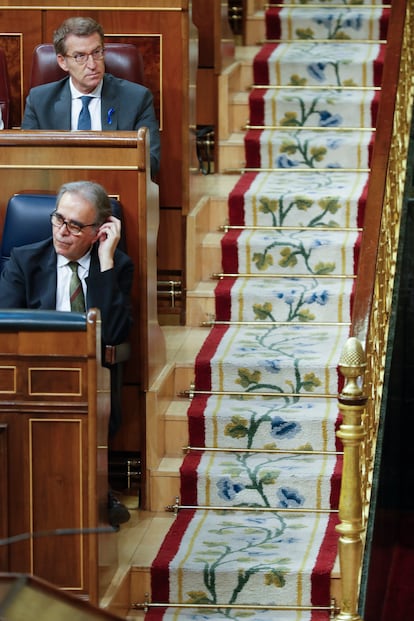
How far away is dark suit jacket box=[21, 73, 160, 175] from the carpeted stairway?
22.8 inches

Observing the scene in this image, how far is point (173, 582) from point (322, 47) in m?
2.55

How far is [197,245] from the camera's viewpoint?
455 centimetres

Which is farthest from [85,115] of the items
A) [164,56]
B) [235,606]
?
[235,606]

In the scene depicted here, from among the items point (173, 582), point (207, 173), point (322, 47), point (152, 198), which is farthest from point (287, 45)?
point (173, 582)

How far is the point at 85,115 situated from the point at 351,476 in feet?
5.37

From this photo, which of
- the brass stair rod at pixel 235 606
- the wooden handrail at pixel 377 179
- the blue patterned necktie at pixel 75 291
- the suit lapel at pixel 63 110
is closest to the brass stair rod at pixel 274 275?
the wooden handrail at pixel 377 179

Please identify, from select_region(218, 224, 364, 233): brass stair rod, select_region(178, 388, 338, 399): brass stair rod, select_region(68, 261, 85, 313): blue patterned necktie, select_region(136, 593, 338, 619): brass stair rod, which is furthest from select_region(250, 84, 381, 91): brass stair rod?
select_region(136, 593, 338, 619): brass stair rod

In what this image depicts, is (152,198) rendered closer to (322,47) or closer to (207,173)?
(207,173)

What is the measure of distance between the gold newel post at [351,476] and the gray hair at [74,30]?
151cm

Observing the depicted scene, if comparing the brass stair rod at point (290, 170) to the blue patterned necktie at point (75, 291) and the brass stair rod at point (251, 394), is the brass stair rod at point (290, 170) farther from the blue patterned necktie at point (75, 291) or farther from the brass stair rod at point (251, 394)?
the blue patterned necktie at point (75, 291)

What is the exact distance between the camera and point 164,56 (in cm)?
447

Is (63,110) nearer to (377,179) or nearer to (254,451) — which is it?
(377,179)

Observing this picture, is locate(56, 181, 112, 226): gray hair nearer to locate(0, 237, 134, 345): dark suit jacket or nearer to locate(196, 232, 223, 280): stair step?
locate(0, 237, 134, 345): dark suit jacket

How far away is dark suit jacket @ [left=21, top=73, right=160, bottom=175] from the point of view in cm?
414
